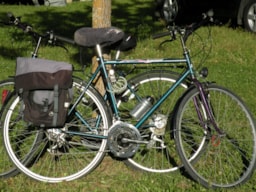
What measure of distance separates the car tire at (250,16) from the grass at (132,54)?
0.89 ft

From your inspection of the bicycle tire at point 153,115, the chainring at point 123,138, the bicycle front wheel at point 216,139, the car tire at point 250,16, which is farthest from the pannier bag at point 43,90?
the car tire at point 250,16

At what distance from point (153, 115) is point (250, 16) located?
6501 mm

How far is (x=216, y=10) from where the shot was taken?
10945 millimetres

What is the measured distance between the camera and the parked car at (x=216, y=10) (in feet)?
33.2

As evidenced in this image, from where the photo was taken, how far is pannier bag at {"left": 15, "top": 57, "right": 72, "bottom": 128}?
13.1 feet

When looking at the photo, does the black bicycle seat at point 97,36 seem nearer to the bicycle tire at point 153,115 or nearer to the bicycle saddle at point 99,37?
the bicycle saddle at point 99,37

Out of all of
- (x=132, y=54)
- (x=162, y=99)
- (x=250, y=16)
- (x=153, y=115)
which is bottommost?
(x=153, y=115)

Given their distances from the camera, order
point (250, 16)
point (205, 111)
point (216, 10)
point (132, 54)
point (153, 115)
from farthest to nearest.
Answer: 1. point (216, 10)
2. point (250, 16)
3. point (132, 54)
4. point (153, 115)
5. point (205, 111)

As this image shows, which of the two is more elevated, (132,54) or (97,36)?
(132,54)

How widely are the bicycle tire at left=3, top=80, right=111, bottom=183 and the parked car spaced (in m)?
4.70

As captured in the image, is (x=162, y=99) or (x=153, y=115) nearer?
(x=162, y=99)

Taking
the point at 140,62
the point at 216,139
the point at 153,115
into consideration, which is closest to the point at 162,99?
the point at 153,115

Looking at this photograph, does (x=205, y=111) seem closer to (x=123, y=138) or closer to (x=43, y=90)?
(x=123, y=138)

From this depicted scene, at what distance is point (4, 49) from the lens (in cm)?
908
